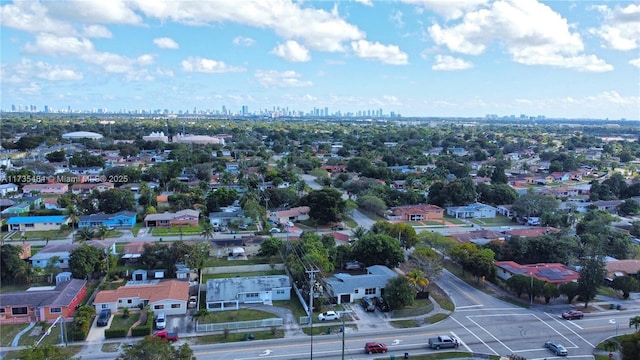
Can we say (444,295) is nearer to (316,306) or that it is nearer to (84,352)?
(316,306)

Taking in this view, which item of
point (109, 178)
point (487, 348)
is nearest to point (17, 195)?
point (109, 178)

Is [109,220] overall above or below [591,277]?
below

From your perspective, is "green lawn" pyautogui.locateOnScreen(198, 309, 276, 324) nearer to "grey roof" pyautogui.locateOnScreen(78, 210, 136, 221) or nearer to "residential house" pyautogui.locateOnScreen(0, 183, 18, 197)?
"grey roof" pyautogui.locateOnScreen(78, 210, 136, 221)

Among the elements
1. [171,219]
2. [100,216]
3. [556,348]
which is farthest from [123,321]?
[100,216]

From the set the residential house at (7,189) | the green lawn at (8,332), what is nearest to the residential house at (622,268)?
the green lawn at (8,332)

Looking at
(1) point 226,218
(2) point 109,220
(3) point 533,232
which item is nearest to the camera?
(3) point 533,232

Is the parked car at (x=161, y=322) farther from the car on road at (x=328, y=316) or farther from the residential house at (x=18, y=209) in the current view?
the residential house at (x=18, y=209)

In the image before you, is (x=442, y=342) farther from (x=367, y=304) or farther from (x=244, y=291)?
(x=244, y=291)
